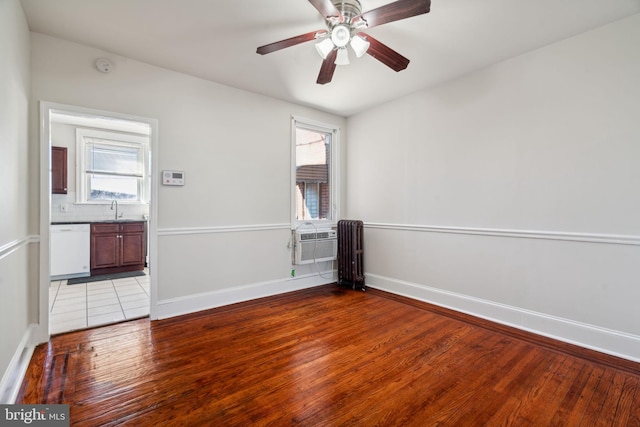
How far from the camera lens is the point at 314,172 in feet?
14.3

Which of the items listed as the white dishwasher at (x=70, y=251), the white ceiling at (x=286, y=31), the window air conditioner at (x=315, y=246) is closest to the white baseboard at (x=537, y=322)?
the window air conditioner at (x=315, y=246)

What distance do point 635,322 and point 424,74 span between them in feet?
9.15

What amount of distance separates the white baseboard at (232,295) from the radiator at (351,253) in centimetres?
37

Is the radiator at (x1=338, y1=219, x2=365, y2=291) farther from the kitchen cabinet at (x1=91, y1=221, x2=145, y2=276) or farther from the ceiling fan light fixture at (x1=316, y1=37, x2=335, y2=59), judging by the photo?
the kitchen cabinet at (x1=91, y1=221, x2=145, y2=276)

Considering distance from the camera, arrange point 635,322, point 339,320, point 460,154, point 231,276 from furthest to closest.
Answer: point 231,276 → point 460,154 → point 339,320 → point 635,322

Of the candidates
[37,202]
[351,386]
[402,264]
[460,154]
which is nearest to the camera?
[351,386]

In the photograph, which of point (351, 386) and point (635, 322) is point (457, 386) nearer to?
point (351, 386)

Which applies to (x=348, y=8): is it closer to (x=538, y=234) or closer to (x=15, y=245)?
(x=538, y=234)

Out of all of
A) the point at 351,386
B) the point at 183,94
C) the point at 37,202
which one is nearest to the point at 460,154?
the point at 351,386

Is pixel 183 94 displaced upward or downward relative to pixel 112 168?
upward

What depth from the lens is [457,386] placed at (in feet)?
6.11

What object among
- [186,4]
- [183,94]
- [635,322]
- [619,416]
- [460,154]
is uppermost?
[186,4]

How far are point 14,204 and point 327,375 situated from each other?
2432 mm

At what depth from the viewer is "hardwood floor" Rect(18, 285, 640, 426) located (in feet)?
5.27
